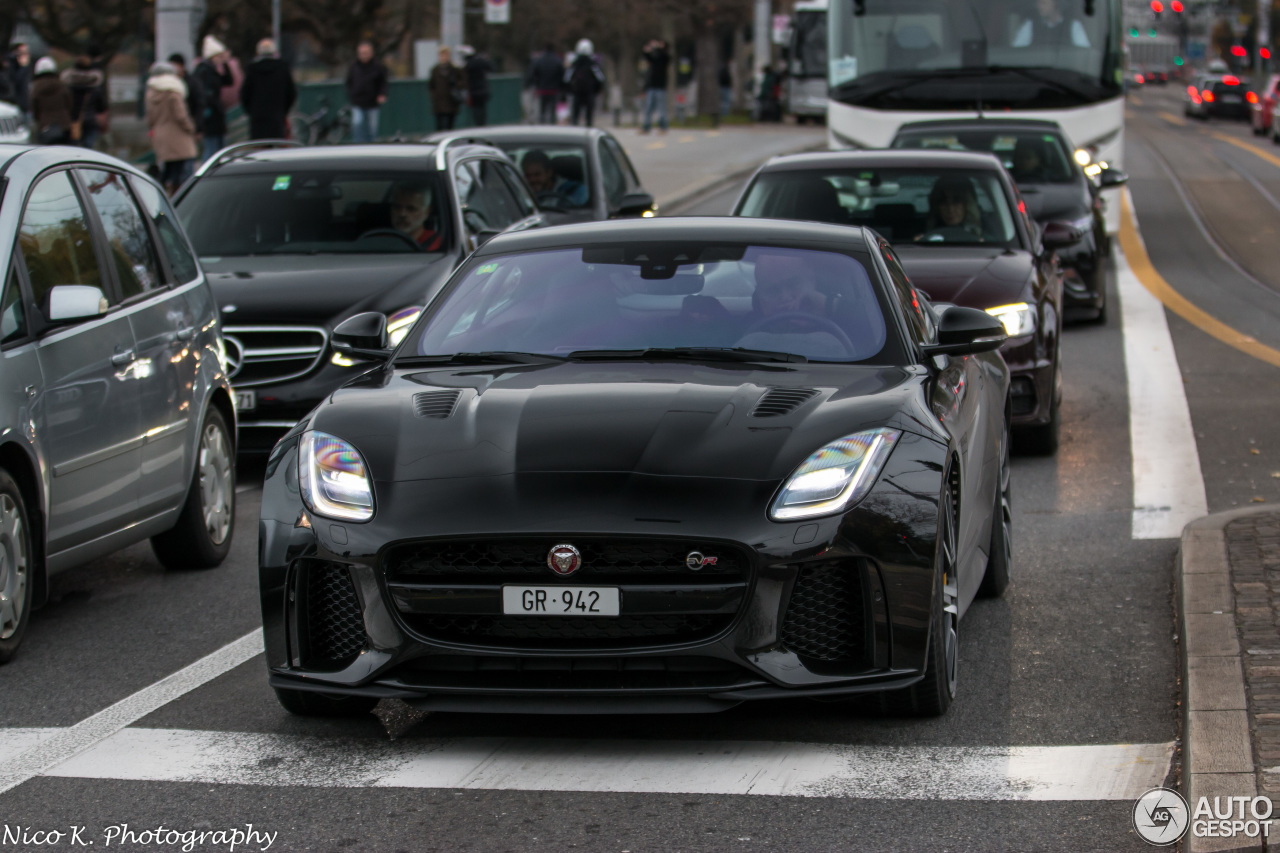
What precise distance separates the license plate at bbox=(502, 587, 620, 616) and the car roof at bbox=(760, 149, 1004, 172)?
712 cm

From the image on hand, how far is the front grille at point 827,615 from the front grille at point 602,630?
0.63 feet

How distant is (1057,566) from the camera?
24.9ft

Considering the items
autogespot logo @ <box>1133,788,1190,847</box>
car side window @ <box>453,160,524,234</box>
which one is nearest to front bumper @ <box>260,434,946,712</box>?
autogespot logo @ <box>1133,788,1190,847</box>

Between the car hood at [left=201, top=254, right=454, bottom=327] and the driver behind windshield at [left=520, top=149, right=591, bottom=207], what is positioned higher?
the driver behind windshield at [left=520, top=149, right=591, bottom=207]

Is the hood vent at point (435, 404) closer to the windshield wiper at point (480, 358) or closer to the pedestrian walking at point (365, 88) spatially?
the windshield wiper at point (480, 358)

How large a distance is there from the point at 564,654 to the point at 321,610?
29.1 inches

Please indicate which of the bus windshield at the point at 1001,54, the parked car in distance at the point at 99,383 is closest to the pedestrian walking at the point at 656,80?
the bus windshield at the point at 1001,54

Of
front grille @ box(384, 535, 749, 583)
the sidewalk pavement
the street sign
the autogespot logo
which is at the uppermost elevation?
the street sign

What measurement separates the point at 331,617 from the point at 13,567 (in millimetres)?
1606

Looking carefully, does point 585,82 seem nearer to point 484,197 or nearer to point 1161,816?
point 484,197

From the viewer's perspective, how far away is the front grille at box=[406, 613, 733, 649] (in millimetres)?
4895

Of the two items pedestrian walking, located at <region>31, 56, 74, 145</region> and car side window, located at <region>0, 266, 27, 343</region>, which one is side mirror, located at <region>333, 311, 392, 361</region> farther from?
pedestrian walking, located at <region>31, 56, 74, 145</region>

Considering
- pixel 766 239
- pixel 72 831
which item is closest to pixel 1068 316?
pixel 766 239

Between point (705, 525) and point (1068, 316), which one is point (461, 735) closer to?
point (705, 525)
